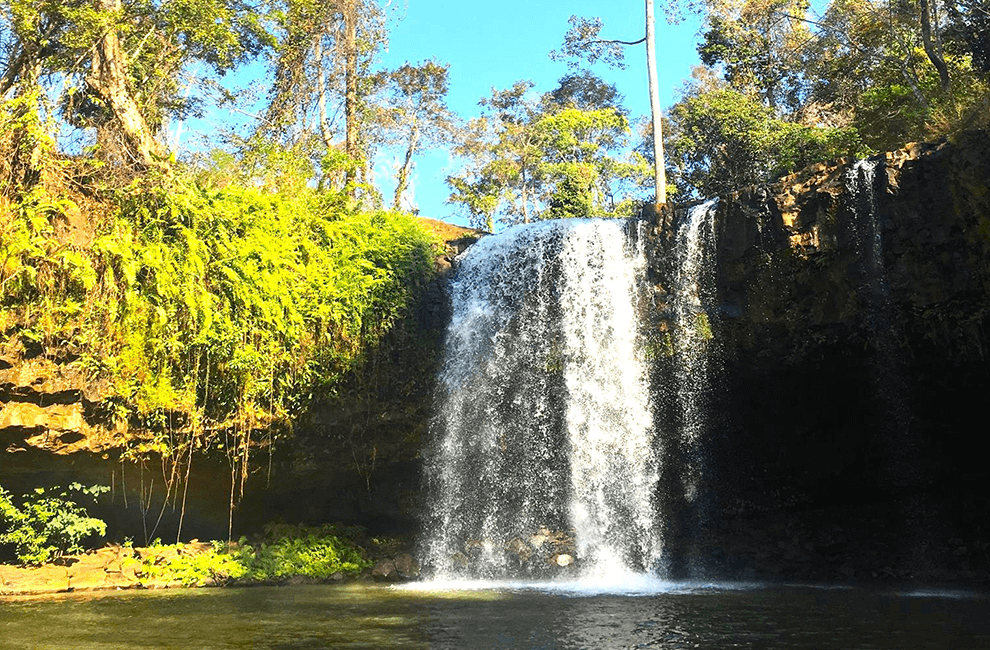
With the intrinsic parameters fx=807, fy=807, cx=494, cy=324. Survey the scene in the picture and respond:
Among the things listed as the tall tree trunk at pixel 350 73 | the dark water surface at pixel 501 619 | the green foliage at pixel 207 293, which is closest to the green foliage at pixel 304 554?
the dark water surface at pixel 501 619

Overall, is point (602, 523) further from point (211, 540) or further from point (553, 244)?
point (211, 540)

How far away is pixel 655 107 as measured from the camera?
73.7 feet

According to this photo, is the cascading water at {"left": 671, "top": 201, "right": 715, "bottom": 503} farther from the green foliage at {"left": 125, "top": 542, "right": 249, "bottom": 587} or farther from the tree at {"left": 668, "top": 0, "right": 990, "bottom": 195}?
the green foliage at {"left": 125, "top": 542, "right": 249, "bottom": 587}

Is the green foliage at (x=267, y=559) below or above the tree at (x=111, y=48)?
below

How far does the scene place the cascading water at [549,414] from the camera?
1338 centimetres

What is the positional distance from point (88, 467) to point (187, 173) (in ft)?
16.2

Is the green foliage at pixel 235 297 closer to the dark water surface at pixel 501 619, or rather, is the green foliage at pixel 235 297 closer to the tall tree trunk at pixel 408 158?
the dark water surface at pixel 501 619

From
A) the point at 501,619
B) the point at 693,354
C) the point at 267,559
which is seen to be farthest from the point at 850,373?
the point at 267,559

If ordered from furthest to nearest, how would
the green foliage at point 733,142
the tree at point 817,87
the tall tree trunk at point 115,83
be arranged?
the green foliage at point 733,142 → the tree at point 817,87 → the tall tree trunk at point 115,83

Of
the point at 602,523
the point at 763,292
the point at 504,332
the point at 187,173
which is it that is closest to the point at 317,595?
the point at 602,523

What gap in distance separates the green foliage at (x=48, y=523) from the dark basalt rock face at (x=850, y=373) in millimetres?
9412

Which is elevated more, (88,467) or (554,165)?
(554,165)

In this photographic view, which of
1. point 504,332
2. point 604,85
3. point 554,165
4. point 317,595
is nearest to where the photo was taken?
point 317,595

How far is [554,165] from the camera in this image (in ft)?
104
